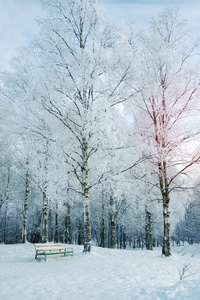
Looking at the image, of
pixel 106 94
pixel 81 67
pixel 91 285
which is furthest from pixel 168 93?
pixel 91 285

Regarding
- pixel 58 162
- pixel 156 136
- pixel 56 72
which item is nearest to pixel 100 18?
pixel 56 72

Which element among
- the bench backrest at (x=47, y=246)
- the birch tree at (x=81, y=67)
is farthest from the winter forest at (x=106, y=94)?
the bench backrest at (x=47, y=246)

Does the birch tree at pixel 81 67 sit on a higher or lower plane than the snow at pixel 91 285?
higher

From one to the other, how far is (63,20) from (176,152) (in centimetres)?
810

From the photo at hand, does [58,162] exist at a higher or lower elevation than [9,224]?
higher

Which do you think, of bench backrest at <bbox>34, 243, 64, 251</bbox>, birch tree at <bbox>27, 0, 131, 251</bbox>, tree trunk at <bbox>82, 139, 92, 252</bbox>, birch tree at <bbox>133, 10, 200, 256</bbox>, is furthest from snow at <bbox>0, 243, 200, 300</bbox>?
birch tree at <bbox>133, 10, 200, 256</bbox>

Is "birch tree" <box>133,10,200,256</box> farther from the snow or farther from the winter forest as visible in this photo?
the snow

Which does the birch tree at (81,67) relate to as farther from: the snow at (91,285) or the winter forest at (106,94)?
the snow at (91,285)

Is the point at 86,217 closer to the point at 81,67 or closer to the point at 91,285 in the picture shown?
the point at 91,285

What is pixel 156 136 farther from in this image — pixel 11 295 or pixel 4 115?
pixel 4 115

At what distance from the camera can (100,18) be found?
29.7 feet

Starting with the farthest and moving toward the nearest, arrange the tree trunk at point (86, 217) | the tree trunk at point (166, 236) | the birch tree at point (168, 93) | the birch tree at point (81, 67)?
the tree trunk at point (166, 236), the birch tree at point (168, 93), the tree trunk at point (86, 217), the birch tree at point (81, 67)

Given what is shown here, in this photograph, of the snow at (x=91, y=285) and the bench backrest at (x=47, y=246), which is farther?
the bench backrest at (x=47, y=246)

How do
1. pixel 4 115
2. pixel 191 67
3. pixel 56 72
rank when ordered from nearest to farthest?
1. pixel 56 72
2. pixel 191 67
3. pixel 4 115
